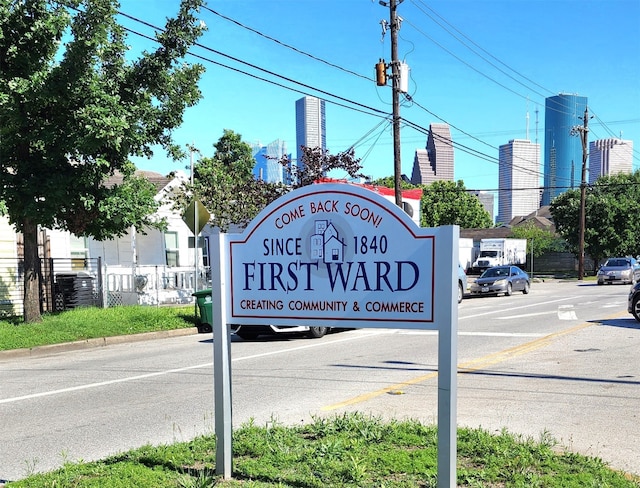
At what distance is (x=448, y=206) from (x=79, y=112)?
6657 cm

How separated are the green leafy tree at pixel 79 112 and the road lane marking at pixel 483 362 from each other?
23.7ft

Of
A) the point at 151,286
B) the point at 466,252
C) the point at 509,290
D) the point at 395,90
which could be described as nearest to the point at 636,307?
the point at 395,90

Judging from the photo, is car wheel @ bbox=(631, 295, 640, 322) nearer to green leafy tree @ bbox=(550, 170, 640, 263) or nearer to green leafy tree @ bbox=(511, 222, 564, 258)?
green leafy tree @ bbox=(550, 170, 640, 263)

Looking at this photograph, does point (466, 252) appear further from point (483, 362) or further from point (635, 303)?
point (483, 362)

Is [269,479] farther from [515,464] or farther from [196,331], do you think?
[196,331]

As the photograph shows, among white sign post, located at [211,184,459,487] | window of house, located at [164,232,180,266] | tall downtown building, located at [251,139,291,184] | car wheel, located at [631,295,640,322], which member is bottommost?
car wheel, located at [631,295,640,322]

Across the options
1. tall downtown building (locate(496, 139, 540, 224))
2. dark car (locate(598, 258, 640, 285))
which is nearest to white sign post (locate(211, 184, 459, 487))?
tall downtown building (locate(496, 139, 540, 224))

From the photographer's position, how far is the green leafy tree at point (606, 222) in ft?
148

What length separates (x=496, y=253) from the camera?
52219 millimetres

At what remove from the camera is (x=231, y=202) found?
2569 cm

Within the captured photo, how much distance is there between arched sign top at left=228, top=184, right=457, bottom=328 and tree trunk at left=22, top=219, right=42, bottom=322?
405 inches

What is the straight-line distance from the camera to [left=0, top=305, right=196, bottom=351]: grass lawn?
12.0 meters

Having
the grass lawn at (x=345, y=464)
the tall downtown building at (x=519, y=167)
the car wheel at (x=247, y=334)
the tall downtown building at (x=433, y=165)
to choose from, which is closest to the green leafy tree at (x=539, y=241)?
the tall downtown building at (x=519, y=167)

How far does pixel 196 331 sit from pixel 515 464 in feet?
37.8
